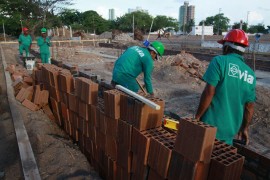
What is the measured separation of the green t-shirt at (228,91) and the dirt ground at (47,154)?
6.94 feet

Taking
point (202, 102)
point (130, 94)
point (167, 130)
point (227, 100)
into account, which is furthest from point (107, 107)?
point (227, 100)

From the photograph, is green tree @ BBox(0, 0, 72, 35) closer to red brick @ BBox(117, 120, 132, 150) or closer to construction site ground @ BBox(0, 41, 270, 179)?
construction site ground @ BBox(0, 41, 270, 179)

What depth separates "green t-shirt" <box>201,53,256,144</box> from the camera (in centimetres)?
221

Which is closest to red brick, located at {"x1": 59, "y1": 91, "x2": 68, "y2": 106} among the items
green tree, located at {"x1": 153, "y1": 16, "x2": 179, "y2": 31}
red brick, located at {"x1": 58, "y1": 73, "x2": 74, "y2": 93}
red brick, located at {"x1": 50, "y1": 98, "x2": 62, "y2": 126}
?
red brick, located at {"x1": 58, "y1": 73, "x2": 74, "y2": 93}

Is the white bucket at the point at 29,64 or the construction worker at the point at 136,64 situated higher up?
the construction worker at the point at 136,64

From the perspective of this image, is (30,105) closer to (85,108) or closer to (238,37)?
(85,108)

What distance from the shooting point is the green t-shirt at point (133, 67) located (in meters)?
3.83

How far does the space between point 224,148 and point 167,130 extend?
710 mm

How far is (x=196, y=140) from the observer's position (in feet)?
6.30

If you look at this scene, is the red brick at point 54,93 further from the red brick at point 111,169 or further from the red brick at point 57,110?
the red brick at point 111,169

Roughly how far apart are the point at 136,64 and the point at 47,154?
2.01 meters

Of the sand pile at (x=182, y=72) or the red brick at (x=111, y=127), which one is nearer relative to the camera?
the red brick at (x=111, y=127)

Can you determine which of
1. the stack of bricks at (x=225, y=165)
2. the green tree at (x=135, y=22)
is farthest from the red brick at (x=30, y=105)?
the green tree at (x=135, y=22)

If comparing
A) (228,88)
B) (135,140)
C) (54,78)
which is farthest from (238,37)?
(54,78)
